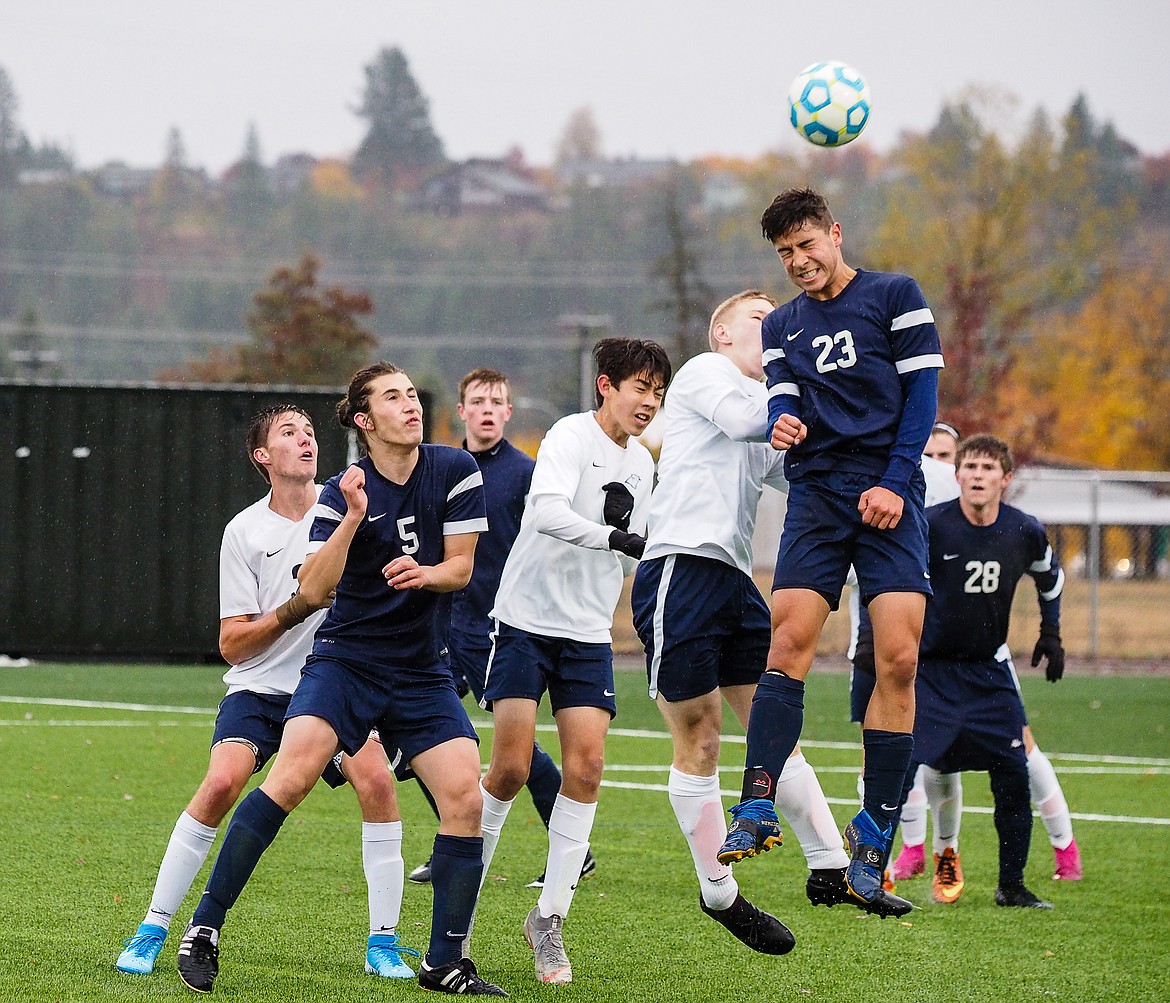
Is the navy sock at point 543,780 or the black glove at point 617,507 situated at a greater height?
the black glove at point 617,507

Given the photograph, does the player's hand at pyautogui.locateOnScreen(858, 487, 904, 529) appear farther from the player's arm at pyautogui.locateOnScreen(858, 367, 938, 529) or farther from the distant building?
the distant building

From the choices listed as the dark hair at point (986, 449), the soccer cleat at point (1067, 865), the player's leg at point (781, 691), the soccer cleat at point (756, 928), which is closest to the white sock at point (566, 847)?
the soccer cleat at point (756, 928)

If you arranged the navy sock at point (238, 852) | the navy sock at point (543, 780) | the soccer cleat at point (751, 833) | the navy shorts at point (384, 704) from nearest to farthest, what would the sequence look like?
1. the soccer cleat at point (751, 833)
2. the navy sock at point (238, 852)
3. the navy shorts at point (384, 704)
4. the navy sock at point (543, 780)

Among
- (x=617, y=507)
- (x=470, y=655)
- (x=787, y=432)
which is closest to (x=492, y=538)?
(x=470, y=655)

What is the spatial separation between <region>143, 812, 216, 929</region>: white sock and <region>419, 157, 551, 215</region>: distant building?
93.1 m

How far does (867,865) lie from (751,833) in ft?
1.41

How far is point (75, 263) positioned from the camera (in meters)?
89.8

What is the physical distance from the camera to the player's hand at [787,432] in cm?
528

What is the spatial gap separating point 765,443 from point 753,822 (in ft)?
5.12

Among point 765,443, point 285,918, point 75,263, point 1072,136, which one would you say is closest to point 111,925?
point 285,918

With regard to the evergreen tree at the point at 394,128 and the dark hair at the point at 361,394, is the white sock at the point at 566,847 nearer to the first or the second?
the dark hair at the point at 361,394

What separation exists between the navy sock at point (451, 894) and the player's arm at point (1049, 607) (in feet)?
10.9

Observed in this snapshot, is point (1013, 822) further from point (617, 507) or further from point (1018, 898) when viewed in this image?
point (617, 507)

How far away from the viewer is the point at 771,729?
5324mm
